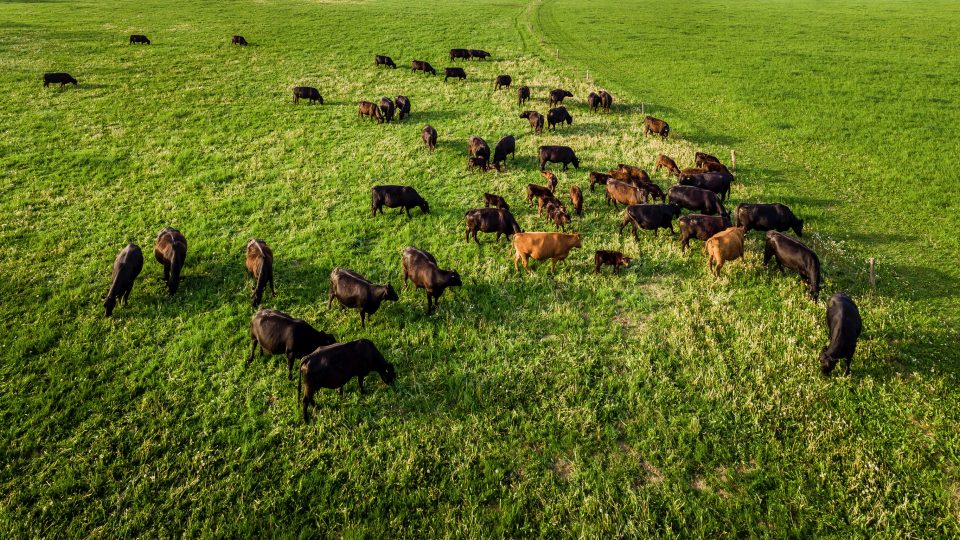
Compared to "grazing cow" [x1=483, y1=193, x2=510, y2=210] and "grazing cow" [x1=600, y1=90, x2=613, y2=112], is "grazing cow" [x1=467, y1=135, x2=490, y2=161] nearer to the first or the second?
"grazing cow" [x1=483, y1=193, x2=510, y2=210]

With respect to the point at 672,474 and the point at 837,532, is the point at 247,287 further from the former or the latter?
the point at 837,532

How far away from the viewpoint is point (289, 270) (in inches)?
482

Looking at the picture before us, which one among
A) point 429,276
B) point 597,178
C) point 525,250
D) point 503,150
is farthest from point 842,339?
point 503,150

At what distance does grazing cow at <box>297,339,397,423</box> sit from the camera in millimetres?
7914

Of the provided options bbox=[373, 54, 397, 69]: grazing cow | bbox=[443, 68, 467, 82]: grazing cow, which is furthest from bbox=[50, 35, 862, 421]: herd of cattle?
bbox=[373, 54, 397, 69]: grazing cow

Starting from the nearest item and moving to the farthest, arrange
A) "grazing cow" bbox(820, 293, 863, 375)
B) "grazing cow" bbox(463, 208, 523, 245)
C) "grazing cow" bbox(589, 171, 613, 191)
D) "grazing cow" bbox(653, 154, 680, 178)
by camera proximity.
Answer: "grazing cow" bbox(820, 293, 863, 375) → "grazing cow" bbox(463, 208, 523, 245) → "grazing cow" bbox(589, 171, 613, 191) → "grazing cow" bbox(653, 154, 680, 178)

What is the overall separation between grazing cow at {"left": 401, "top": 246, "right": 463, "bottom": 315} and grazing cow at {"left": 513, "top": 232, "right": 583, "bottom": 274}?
2.02m

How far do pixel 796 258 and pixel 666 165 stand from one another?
7629 mm

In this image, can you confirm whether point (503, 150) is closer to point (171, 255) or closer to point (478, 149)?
point (478, 149)

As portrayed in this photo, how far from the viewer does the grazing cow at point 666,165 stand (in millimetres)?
17408

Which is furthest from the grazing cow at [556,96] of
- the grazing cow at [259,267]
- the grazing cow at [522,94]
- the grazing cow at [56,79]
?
the grazing cow at [56,79]

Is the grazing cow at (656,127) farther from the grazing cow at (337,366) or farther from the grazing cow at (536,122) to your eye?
the grazing cow at (337,366)

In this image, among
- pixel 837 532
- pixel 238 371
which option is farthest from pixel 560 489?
pixel 238 371

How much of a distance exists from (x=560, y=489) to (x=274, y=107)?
25261 millimetres
